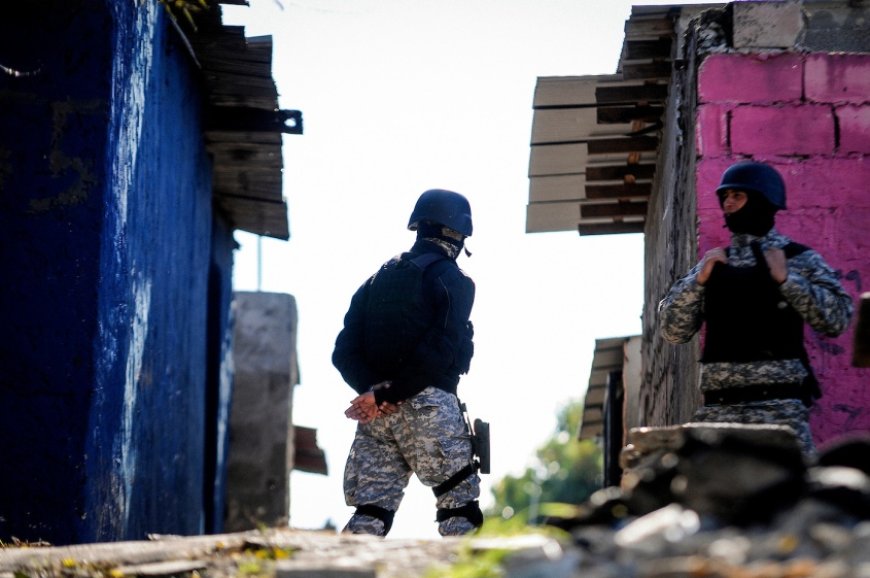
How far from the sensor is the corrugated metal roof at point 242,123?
8.91 metres

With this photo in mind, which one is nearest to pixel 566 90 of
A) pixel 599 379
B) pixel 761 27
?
pixel 761 27

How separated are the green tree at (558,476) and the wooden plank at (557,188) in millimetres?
41108

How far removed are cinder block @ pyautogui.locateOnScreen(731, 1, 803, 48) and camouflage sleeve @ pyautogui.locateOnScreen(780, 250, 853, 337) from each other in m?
1.72

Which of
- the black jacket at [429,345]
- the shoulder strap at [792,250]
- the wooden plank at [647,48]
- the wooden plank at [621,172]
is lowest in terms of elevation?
the black jacket at [429,345]

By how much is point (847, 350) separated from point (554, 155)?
11.6 ft

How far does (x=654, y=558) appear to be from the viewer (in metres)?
3.13

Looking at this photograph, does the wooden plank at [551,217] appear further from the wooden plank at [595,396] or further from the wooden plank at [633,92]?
the wooden plank at [595,396]

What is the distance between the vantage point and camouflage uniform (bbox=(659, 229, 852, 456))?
18.5ft

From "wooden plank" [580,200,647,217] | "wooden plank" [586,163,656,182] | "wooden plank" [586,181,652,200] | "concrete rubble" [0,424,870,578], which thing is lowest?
"concrete rubble" [0,424,870,578]

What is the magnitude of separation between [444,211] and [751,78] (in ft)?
5.25

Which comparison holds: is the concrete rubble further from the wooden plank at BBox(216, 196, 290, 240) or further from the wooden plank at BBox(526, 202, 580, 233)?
the wooden plank at BBox(216, 196, 290, 240)

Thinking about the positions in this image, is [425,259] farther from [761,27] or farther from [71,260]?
[761,27]

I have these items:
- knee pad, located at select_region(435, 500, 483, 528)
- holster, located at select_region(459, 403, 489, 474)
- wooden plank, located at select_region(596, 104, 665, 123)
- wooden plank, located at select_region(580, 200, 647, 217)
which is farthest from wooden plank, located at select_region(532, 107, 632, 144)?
knee pad, located at select_region(435, 500, 483, 528)

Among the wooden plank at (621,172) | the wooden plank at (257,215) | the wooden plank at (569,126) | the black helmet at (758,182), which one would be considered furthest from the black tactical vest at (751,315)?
the wooden plank at (257,215)
